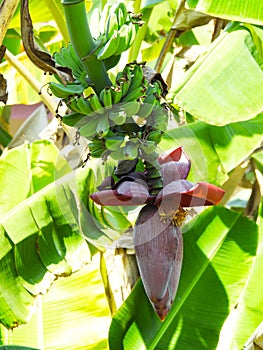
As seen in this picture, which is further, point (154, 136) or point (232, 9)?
point (232, 9)

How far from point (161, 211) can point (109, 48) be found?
0.20 meters

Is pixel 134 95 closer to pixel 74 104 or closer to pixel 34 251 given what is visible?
pixel 74 104

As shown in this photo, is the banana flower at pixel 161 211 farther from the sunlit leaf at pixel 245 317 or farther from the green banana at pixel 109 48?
the sunlit leaf at pixel 245 317

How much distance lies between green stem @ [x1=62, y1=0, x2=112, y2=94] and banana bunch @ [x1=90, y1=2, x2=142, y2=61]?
12mm

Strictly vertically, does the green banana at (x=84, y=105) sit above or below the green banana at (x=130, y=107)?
above

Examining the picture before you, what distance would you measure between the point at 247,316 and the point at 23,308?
1.85 ft

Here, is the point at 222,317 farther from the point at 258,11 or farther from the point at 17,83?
the point at 17,83

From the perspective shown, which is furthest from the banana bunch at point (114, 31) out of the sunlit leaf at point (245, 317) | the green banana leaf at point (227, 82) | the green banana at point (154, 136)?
the sunlit leaf at point (245, 317)

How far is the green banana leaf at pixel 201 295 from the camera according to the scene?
143cm

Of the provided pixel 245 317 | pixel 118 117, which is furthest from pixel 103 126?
pixel 245 317

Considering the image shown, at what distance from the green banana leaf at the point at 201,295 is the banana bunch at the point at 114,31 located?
2.52 feet

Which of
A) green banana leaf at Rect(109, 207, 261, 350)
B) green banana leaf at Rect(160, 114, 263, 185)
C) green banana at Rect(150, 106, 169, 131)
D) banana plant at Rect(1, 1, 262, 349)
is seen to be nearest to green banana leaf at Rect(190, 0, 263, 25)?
banana plant at Rect(1, 1, 262, 349)

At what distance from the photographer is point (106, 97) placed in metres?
0.70

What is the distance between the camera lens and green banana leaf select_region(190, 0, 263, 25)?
1126 millimetres
